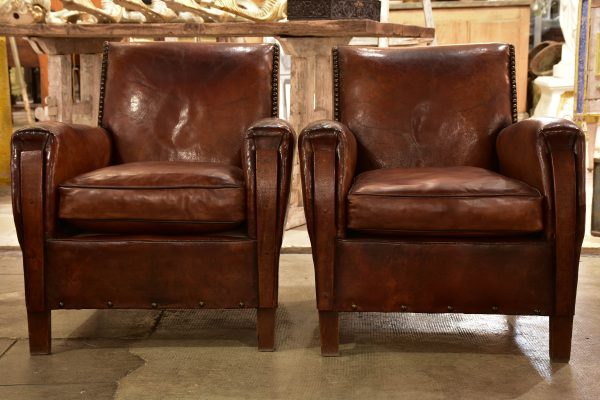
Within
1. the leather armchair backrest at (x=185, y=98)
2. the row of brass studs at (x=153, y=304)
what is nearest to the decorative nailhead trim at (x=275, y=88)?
the leather armchair backrest at (x=185, y=98)

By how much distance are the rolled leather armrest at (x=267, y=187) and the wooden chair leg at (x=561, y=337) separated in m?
0.76

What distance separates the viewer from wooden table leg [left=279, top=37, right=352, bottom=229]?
382 cm

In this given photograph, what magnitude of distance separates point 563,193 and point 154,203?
108cm

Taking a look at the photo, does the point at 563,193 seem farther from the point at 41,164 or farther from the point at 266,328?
the point at 41,164

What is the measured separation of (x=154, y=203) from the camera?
7.34 feet

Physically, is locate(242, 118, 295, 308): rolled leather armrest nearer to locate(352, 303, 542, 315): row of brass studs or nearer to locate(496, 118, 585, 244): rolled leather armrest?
locate(352, 303, 542, 315): row of brass studs

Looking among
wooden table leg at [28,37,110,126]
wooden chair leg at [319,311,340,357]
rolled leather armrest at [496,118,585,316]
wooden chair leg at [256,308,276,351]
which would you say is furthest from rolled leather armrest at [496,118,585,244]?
wooden table leg at [28,37,110,126]

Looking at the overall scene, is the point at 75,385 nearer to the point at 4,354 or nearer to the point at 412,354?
the point at 4,354

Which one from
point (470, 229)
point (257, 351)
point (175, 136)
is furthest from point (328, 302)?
point (175, 136)

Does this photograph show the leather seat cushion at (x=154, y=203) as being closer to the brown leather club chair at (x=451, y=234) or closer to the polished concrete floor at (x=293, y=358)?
the brown leather club chair at (x=451, y=234)

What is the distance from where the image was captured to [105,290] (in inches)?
89.6

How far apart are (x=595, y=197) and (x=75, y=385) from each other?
8.41 ft

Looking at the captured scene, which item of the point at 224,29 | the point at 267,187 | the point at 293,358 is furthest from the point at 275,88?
the point at 224,29

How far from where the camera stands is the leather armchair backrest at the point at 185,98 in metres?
2.75
